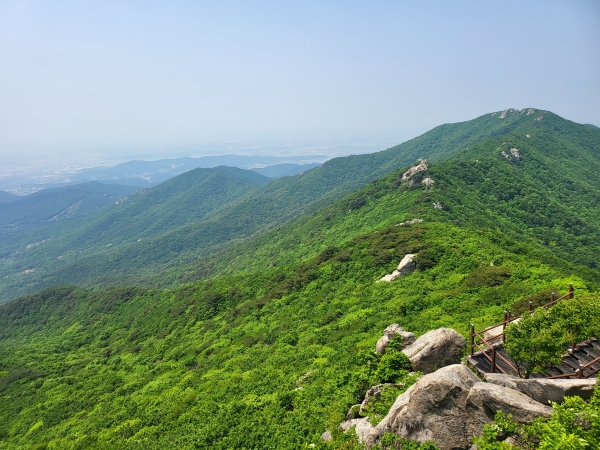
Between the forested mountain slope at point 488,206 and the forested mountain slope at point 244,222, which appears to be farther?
the forested mountain slope at point 244,222

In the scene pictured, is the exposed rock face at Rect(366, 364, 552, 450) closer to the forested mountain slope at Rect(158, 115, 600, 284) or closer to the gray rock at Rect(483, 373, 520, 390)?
the gray rock at Rect(483, 373, 520, 390)

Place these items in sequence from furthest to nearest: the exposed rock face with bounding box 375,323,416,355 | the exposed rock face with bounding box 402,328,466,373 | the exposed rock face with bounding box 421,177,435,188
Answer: the exposed rock face with bounding box 421,177,435,188 → the exposed rock face with bounding box 375,323,416,355 → the exposed rock face with bounding box 402,328,466,373

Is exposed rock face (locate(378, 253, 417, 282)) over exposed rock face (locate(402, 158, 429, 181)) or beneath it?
beneath

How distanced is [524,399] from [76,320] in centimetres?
8392

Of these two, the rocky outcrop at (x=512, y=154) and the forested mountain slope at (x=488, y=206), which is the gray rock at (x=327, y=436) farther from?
the rocky outcrop at (x=512, y=154)

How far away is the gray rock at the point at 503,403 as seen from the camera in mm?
9000

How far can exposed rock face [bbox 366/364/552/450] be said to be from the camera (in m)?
9.63

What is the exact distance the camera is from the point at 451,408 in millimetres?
10266

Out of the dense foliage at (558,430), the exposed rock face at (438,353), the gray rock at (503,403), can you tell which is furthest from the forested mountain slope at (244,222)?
the dense foliage at (558,430)

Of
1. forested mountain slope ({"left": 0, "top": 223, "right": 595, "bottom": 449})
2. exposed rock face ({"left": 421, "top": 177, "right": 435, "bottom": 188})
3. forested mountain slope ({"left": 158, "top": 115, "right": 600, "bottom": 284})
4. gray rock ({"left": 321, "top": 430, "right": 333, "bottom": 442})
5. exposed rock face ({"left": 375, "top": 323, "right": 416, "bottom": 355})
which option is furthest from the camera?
exposed rock face ({"left": 421, "top": 177, "right": 435, "bottom": 188})

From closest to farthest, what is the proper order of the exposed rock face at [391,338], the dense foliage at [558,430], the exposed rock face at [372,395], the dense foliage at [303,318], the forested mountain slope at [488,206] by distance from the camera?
the dense foliage at [558,430] < the exposed rock face at [372,395] < the exposed rock face at [391,338] < the dense foliage at [303,318] < the forested mountain slope at [488,206]

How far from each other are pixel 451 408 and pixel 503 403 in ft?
5.13

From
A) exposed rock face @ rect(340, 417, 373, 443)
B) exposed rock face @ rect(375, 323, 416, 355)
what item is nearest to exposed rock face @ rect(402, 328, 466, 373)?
exposed rock face @ rect(375, 323, 416, 355)

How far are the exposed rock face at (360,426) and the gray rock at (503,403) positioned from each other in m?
3.94
